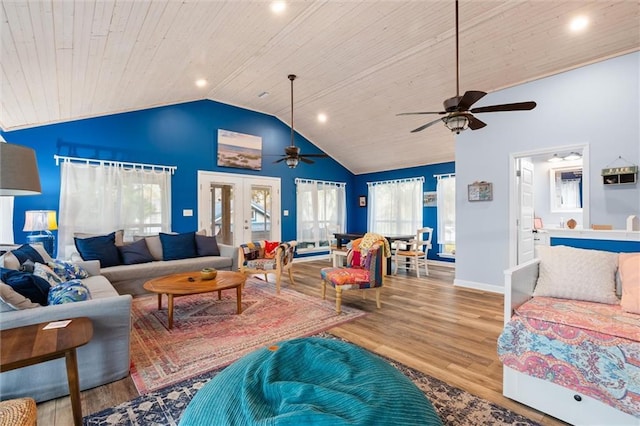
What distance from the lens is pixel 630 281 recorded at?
2014 millimetres

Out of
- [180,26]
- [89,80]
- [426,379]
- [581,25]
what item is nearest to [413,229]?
[581,25]

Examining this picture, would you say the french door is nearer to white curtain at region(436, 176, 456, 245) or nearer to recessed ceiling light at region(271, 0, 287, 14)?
recessed ceiling light at region(271, 0, 287, 14)

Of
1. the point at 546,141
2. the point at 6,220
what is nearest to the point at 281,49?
the point at 546,141

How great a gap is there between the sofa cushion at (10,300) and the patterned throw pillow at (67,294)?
0.16m

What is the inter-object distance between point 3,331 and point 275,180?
5.48m

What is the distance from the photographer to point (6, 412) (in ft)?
3.75

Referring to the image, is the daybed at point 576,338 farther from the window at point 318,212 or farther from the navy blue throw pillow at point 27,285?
the window at point 318,212

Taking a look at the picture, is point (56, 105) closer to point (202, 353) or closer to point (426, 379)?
point (202, 353)

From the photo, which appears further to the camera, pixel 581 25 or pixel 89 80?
pixel 89 80

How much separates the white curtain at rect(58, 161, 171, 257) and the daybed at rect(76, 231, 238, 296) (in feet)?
1.32

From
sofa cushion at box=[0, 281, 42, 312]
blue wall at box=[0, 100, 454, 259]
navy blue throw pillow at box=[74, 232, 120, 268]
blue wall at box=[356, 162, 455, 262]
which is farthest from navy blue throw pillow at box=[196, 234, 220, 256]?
blue wall at box=[356, 162, 455, 262]

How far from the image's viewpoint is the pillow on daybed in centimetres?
188

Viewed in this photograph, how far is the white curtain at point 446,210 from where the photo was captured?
6.73 m

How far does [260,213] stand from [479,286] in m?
4.53
